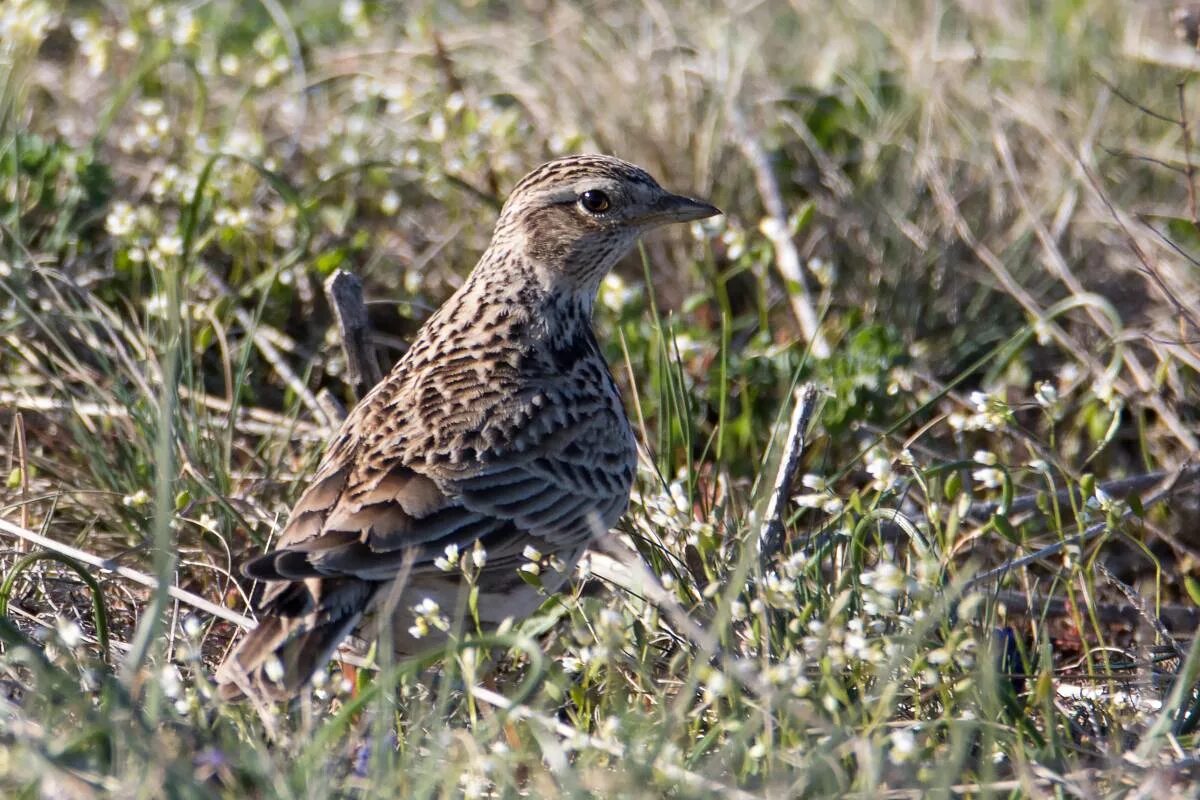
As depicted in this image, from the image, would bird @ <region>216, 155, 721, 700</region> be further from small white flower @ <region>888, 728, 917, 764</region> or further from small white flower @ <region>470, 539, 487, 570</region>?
small white flower @ <region>888, 728, 917, 764</region>

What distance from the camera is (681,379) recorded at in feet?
17.1

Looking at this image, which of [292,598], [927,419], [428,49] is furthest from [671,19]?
[292,598]

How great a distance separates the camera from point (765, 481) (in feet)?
16.7

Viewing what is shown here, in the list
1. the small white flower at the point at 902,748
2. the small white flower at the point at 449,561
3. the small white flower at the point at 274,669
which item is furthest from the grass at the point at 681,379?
the small white flower at the point at 449,561

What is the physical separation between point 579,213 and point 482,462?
1.10m

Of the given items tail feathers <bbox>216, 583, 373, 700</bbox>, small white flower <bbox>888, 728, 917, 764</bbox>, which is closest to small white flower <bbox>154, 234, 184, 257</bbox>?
tail feathers <bbox>216, 583, 373, 700</bbox>

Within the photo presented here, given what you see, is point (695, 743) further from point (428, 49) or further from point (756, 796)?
point (428, 49)

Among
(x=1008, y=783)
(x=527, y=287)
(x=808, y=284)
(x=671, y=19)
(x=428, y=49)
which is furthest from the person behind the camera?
(x=671, y=19)

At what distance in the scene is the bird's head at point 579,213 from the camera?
18.0 ft

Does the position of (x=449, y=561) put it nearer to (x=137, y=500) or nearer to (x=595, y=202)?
(x=137, y=500)

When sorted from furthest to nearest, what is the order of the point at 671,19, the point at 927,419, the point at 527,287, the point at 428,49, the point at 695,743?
1. the point at 671,19
2. the point at 428,49
3. the point at 927,419
4. the point at 527,287
5. the point at 695,743

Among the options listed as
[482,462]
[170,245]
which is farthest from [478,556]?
[170,245]

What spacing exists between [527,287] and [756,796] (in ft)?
7.80

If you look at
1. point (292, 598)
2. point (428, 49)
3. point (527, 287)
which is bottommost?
point (292, 598)
